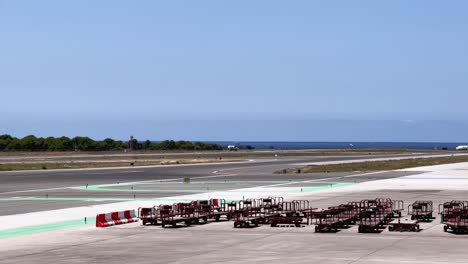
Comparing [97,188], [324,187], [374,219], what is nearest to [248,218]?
[374,219]

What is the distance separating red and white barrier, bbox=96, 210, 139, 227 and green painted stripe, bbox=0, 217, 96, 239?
102cm

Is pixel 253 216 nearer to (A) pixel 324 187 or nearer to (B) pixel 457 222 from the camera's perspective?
(B) pixel 457 222

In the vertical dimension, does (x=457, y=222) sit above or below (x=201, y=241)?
above

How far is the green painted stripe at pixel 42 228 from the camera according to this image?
37534 millimetres

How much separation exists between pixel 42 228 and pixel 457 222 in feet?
60.7

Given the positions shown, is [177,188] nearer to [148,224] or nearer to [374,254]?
[148,224]

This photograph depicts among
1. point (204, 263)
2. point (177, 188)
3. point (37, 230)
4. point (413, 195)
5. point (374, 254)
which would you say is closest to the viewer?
point (204, 263)

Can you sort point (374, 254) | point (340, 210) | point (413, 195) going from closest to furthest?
point (374, 254) → point (340, 210) → point (413, 195)

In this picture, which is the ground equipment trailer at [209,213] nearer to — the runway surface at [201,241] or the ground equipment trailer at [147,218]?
the runway surface at [201,241]

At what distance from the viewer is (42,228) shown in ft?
131

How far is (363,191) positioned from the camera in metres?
66.5

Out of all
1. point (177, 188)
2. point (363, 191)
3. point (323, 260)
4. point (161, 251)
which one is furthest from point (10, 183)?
point (323, 260)

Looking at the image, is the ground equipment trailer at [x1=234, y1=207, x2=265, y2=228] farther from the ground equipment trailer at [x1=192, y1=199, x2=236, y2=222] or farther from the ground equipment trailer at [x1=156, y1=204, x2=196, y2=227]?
the ground equipment trailer at [x1=156, y1=204, x2=196, y2=227]

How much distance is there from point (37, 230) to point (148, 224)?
5.15m
